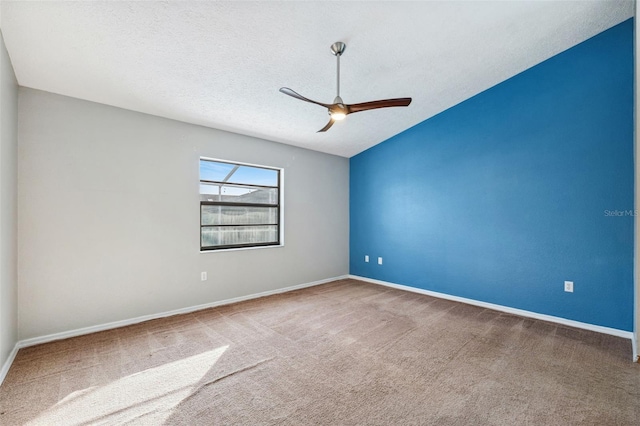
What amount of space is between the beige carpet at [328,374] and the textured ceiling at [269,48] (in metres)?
2.61

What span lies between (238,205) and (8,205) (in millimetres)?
2430

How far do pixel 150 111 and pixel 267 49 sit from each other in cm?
179

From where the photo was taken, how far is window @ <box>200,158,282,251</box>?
13.3ft

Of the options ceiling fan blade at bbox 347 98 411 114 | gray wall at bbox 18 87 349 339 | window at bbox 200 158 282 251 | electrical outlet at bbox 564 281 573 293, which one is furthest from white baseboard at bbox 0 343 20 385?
electrical outlet at bbox 564 281 573 293

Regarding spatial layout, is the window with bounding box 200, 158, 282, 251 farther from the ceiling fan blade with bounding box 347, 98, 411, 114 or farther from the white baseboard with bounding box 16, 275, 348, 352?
the ceiling fan blade with bounding box 347, 98, 411, 114

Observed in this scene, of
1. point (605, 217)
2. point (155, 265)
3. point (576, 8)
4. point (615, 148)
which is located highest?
point (576, 8)

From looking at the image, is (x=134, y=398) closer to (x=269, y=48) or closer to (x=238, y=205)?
(x=238, y=205)

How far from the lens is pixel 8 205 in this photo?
238 cm

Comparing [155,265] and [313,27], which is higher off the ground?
[313,27]

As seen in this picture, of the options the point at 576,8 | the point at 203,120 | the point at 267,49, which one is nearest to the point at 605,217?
the point at 576,8

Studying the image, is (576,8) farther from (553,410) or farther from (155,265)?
(155,265)

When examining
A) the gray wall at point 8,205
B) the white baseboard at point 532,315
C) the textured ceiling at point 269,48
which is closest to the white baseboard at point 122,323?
the gray wall at point 8,205

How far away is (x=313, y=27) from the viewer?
2.40 metres

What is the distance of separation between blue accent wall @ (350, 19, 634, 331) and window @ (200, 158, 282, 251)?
7.24ft
